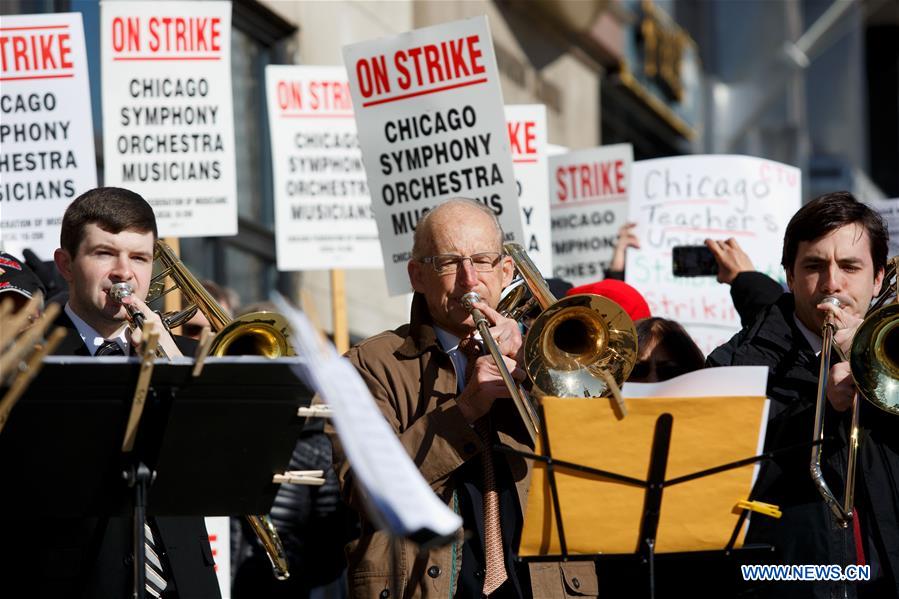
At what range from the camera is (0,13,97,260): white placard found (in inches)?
289

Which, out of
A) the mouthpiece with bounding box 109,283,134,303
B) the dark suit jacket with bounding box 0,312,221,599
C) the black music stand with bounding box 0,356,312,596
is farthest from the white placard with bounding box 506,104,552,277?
the black music stand with bounding box 0,356,312,596

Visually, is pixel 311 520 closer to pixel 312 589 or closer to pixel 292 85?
pixel 312 589

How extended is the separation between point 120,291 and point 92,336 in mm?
239

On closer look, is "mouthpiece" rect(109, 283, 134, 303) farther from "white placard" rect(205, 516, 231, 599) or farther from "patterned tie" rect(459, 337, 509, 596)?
"white placard" rect(205, 516, 231, 599)

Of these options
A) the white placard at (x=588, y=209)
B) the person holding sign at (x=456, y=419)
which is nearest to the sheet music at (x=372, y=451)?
the person holding sign at (x=456, y=419)

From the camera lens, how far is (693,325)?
8.25 metres

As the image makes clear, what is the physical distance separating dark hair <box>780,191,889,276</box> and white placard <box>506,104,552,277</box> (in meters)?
2.57

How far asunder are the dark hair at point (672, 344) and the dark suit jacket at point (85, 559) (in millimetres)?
1713

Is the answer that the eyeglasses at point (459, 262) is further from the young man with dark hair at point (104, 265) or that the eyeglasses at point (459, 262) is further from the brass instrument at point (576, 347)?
the young man with dark hair at point (104, 265)

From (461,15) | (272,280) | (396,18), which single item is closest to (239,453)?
(272,280)

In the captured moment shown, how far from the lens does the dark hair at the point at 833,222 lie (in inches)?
210

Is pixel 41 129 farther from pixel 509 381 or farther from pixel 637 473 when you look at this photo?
pixel 637 473

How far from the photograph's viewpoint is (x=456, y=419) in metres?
4.85

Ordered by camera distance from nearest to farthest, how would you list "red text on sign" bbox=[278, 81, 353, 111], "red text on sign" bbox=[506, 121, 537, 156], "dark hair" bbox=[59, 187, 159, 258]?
"dark hair" bbox=[59, 187, 159, 258]
"red text on sign" bbox=[506, 121, 537, 156]
"red text on sign" bbox=[278, 81, 353, 111]
